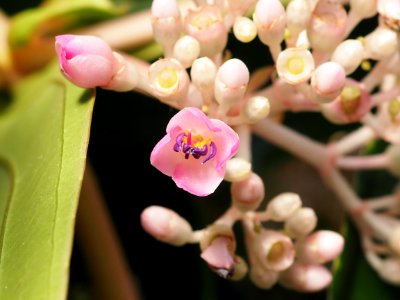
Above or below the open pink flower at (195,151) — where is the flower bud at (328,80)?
above

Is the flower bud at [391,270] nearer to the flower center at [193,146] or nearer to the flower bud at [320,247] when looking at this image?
the flower bud at [320,247]

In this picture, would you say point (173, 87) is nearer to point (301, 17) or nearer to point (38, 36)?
point (301, 17)

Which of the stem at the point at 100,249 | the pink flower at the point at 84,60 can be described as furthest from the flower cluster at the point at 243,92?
the stem at the point at 100,249

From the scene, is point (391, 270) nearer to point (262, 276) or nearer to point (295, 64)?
point (262, 276)

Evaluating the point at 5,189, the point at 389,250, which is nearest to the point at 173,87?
the point at 5,189

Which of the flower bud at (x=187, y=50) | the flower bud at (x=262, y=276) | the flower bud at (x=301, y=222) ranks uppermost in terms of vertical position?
the flower bud at (x=187, y=50)

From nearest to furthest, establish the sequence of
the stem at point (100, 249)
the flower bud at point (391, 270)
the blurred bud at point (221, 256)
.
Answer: the blurred bud at point (221, 256)
the flower bud at point (391, 270)
the stem at point (100, 249)

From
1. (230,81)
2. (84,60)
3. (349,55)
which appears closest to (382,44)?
(349,55)
